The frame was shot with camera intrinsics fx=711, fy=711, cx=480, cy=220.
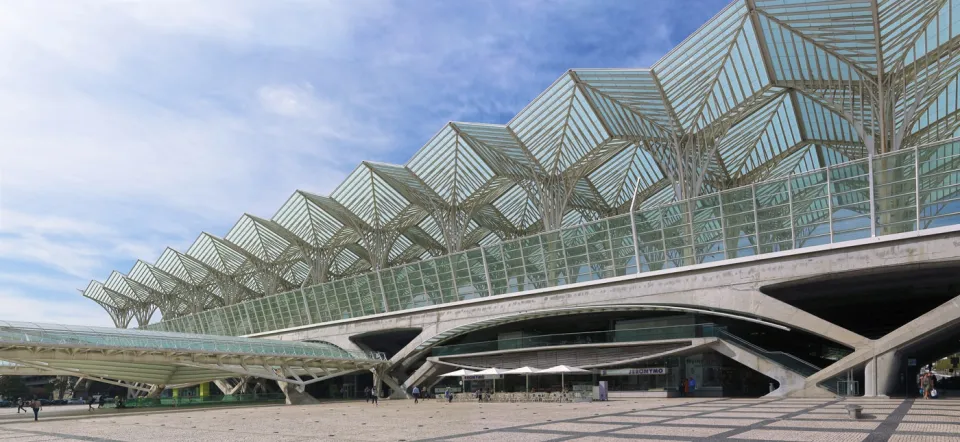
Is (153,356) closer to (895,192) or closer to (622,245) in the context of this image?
(622,245)

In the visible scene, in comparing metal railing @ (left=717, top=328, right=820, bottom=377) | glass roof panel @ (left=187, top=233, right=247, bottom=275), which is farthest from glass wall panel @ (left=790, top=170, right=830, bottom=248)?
glass roof panel @ (left=187, top=233, right=247, bottom=275)

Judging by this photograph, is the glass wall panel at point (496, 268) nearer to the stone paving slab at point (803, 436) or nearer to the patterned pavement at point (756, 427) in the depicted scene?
the patterned pavement at point (756, 427)

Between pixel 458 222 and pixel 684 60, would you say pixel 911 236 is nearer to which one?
pixel 684 60

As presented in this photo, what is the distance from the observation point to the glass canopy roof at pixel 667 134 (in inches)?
1529

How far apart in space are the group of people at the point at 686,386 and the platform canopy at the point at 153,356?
26.4m

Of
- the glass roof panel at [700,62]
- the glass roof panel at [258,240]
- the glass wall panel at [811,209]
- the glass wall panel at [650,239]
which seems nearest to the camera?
the glass wall panel at [811,209]

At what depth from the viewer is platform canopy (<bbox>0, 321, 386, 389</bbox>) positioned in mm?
39750

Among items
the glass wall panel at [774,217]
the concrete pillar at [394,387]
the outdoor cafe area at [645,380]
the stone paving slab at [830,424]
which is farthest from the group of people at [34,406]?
the glass wall panel at [774,217]

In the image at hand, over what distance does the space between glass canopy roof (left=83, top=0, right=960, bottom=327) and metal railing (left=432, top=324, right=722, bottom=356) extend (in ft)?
31.2

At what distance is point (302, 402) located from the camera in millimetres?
53281

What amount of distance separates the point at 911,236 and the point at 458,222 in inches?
1614

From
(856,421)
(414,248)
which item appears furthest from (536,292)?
(414,248)

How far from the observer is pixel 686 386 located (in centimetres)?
4300

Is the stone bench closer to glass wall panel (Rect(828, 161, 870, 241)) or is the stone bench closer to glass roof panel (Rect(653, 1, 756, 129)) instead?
glass wall panel (Rect(828, 161, 870, 241))
